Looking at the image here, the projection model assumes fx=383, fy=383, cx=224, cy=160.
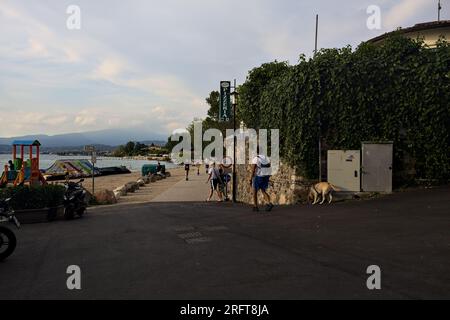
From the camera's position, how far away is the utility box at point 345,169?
42.2 feet

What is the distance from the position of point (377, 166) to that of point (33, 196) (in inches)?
434

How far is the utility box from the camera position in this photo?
12852 millimetres

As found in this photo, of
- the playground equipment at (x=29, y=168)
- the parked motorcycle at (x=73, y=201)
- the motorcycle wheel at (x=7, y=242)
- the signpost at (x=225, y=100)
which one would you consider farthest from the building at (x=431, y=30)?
the motorcycle wheel at (x=7, y=242)

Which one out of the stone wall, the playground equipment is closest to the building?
the stone wall

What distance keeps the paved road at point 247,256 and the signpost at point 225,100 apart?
9135 mm

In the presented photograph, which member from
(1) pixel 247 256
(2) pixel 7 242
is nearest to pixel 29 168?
(2) pixel 7 242

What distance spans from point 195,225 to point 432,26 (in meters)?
23.8

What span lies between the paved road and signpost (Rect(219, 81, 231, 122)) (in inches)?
360

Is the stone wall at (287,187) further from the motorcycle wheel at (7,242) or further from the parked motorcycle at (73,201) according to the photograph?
the motorcycle wheel at (7,242)

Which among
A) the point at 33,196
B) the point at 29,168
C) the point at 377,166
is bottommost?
the point at 33,196

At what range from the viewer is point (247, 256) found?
6.00 meters

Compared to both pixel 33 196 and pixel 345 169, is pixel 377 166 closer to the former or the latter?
pixel 345 169
